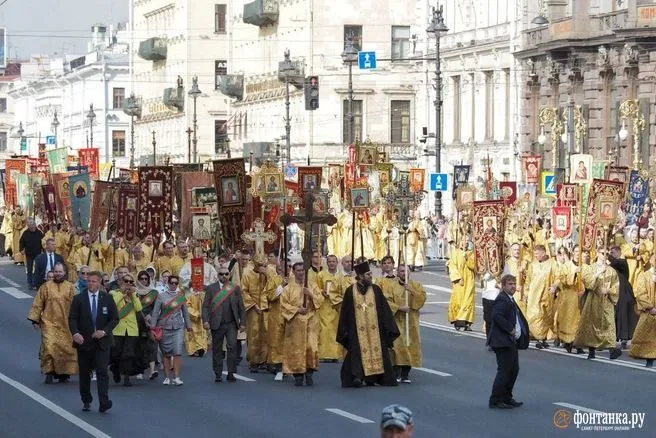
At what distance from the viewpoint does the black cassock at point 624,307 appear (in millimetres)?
26938

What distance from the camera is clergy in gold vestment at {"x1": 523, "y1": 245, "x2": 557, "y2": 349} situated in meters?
27.9

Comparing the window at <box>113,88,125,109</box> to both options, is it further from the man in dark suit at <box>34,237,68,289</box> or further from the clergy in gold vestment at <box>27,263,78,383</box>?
the clergy in gold vestment at <box>27,263,78,383</box>

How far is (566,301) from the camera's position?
27594 mm

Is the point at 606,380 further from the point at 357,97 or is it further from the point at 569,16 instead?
the point at 357,97

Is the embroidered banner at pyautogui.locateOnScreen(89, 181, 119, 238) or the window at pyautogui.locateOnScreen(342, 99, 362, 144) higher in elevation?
the window at pyautogui.locateOnScreen(342, 99, 362, 144)

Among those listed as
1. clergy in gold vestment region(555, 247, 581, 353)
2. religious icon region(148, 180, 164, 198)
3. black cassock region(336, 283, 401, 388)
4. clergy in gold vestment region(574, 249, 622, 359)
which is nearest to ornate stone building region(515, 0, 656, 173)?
religious icon region(148, 180, 164, 198)

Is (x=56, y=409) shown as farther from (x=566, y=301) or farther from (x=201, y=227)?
(x=201, y=227)

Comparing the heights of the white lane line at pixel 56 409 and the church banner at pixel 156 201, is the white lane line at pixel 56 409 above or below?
below

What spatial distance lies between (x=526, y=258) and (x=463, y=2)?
39.8m

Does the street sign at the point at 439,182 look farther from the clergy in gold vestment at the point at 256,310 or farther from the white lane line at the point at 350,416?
the white lane line at the point at 350,416

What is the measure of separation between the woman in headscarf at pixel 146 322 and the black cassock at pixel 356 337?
7.39 ft

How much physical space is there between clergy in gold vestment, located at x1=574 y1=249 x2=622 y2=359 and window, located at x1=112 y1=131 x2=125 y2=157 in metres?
103

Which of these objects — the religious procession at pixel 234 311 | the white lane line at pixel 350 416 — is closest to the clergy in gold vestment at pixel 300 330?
the religious procession at pixel 234 311

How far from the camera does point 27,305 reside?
123 feet
